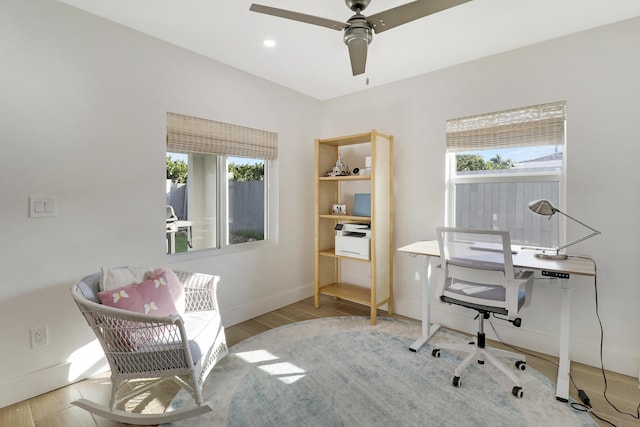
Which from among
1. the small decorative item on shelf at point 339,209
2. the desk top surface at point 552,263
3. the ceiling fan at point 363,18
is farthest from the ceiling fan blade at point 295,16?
the small decorative item on shelf at point 339,209

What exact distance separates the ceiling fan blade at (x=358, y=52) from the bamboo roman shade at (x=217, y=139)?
1348 mm

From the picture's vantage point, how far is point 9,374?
1.85m

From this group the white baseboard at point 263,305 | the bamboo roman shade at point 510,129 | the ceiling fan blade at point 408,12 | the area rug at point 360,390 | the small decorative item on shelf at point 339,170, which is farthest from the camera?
the small decorative item on shelf at point 339,170

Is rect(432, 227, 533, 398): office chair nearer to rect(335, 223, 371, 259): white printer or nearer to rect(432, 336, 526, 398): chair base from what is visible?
rect(432, 336, 526, 398): chair base

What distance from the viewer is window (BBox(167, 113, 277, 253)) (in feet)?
8.61

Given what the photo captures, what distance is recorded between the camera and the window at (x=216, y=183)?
2625mm

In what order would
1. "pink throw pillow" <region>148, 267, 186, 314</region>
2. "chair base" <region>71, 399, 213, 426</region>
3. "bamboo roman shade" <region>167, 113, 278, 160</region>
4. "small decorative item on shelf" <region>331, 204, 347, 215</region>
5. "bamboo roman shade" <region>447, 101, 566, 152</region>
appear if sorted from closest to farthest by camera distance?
"chair base" <region>71, 399, 213, 426</region> → "pink throw pillow" <region>148, 267, 186, 314</region> → "bamboo roman shade" <region>447, 101, 566, 152</region> → "bamboo roman shade" <region>167, 113, 278, 160</region> → "small decorative item on shelf" <region>331, 204, 347, 215</region>

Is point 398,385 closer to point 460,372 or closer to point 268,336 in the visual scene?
point 460,372

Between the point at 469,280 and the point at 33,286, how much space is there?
2.79m

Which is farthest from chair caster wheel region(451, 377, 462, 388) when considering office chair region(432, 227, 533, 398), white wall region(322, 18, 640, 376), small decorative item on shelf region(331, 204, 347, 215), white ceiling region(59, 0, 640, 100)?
white ceiling region(59, 0, 640, 100)

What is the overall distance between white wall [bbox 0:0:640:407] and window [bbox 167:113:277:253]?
0.14m

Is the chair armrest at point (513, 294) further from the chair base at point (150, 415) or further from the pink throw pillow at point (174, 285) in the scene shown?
the pink throw pillow at point (174, 285)

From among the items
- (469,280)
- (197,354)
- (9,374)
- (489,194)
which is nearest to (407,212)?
(489,194)

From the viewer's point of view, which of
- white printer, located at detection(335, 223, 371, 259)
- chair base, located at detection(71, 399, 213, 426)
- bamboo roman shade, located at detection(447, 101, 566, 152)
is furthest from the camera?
white printer, located at detection(335, 223, 371, 259)
